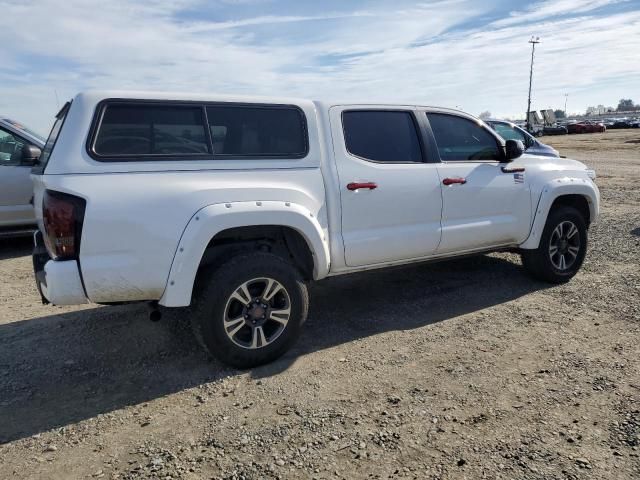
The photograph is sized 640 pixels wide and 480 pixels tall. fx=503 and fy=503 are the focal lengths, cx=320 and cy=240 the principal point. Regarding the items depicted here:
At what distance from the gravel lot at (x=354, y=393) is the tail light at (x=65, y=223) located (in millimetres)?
997

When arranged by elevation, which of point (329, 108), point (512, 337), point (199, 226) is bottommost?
point (512, 337)

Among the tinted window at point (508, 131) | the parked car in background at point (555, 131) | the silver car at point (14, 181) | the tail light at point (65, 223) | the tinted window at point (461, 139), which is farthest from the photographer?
the parked car in background at point (555, 131)

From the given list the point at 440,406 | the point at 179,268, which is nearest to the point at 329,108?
the point at 179,268

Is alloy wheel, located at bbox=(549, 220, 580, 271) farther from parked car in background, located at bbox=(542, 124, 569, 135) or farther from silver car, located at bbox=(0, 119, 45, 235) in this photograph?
parked car in background, located at bbox=(542, 124, 569, 135)

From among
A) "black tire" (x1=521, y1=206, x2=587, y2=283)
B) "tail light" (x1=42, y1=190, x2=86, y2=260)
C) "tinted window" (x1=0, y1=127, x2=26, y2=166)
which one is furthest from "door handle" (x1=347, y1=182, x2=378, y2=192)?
"tinted window" (x1=0, y1=127, x2=26, y2=166)

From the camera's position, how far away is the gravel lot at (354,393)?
2.59 metres

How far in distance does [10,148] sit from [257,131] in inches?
206

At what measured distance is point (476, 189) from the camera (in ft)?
14.9

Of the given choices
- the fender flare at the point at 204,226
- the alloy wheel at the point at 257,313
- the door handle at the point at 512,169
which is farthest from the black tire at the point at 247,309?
the door handle at the point at 512,169

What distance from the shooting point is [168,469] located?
2.55m

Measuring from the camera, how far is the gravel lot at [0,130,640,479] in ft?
8.50

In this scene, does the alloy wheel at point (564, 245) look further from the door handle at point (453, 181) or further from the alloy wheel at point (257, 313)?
the alloy wheel at point (257, 313)

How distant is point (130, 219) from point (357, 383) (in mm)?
1789

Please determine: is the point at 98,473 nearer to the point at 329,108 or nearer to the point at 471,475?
the point at 471,475
